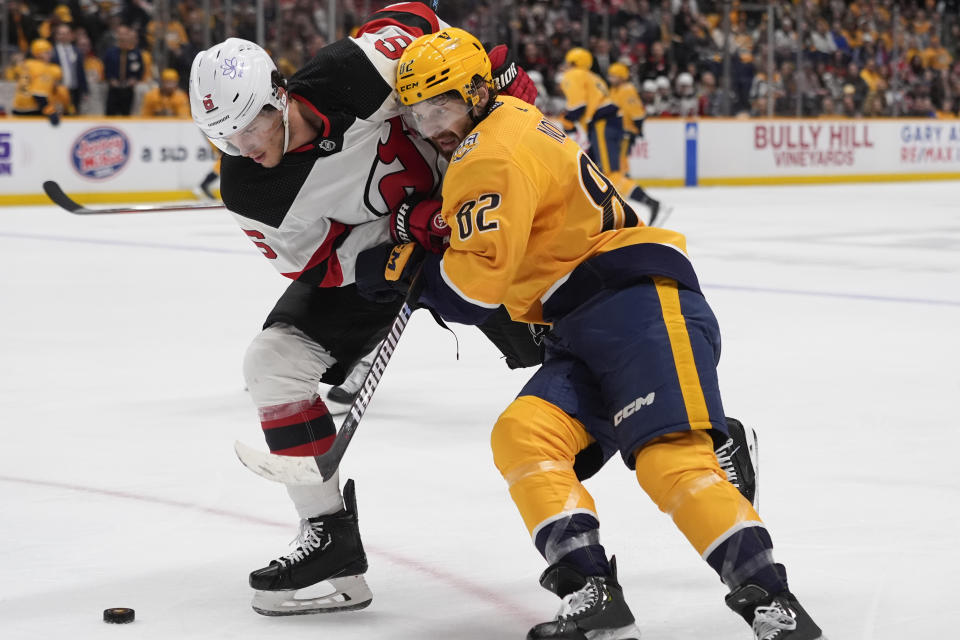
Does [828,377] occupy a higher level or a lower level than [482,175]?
lower

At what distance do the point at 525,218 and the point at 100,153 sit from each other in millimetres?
11196

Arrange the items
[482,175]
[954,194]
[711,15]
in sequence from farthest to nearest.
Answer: [711,15]
[954,194]
[482,175]

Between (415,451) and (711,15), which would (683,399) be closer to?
(415,451)

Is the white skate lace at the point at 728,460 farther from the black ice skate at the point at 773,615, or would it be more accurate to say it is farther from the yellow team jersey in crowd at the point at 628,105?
the yellow team jersey in crowd at the point at 628,105

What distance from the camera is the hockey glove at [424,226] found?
8.28 feet

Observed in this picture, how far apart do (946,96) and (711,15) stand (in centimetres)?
432

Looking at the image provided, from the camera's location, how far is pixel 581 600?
83.6 inches

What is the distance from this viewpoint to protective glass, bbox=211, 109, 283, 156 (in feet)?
8.20

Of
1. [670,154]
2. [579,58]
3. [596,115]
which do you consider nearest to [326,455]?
[579,58]

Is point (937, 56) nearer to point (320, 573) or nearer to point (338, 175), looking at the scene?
point (338, 175)

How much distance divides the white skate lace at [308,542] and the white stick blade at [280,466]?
0.17 m

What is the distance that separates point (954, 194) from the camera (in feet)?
51.1

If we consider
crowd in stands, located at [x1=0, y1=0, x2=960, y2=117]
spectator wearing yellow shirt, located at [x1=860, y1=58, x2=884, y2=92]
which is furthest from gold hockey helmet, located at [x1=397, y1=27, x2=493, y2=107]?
spectator wearing yellow shirt, located at [x1=860, y1=58, x2=884, y2=92]

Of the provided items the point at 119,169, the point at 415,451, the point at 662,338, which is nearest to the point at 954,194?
the point at 119,169
